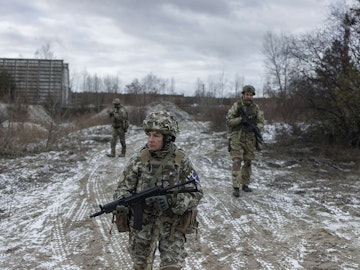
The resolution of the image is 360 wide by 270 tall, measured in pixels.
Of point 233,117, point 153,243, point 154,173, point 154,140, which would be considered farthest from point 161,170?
point 233,117

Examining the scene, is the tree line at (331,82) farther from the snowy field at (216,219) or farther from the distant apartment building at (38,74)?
the distant apartment building at (38,74)

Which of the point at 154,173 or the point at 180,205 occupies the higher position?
the point at 154,173

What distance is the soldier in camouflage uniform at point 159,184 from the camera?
3.07m

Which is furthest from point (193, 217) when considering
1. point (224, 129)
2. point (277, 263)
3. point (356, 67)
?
point (224, 129)

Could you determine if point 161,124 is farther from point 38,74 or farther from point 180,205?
point 38,74

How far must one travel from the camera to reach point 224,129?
20312 millimetres

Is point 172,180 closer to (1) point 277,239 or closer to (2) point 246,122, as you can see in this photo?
(1) point 277,239

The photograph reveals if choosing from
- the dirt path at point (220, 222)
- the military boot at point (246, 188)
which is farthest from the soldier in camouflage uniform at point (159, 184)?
the military boot at point (246, 188)

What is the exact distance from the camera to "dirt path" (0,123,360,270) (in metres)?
4.48

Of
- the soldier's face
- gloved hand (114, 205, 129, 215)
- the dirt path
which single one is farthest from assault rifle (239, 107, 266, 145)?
gloved hand (114, 205, 129, 215)

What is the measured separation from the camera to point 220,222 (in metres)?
Answer: 5.85

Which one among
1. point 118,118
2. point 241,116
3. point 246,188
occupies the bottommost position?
point 246,188

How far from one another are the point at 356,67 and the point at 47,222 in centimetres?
1033

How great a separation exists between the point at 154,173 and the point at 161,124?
0.42 m
